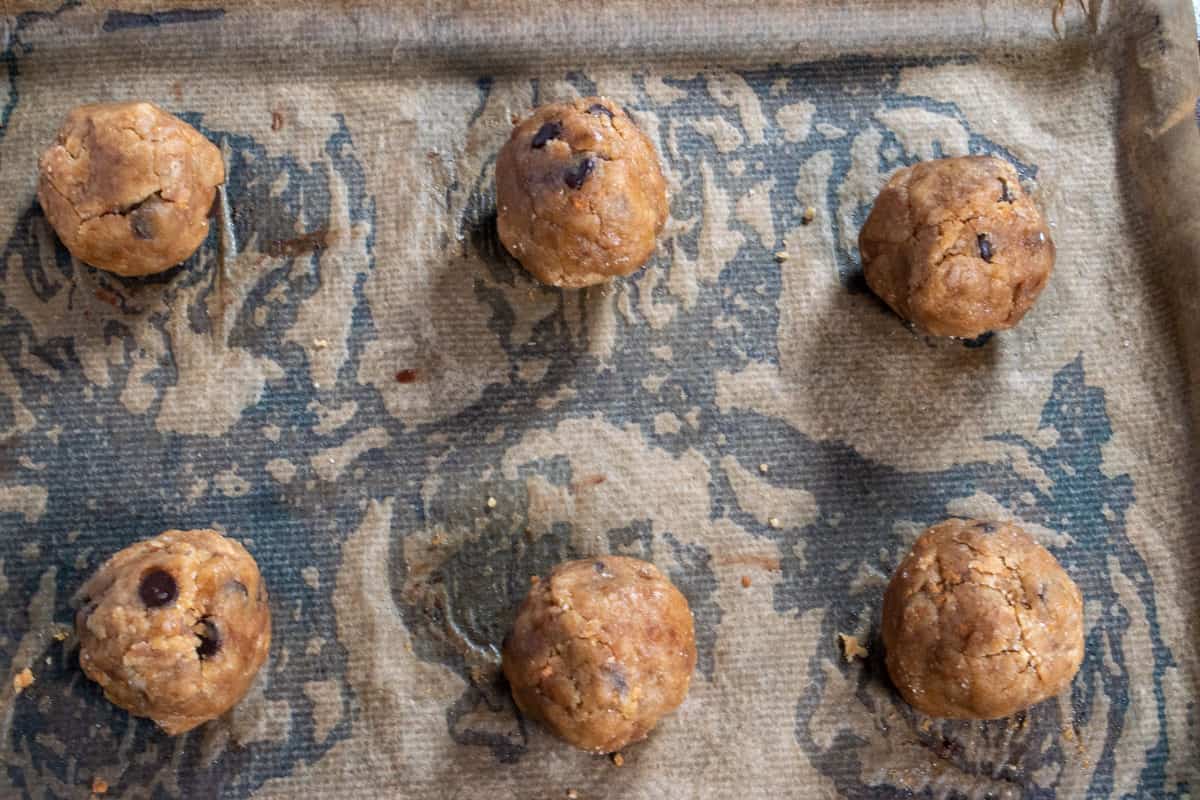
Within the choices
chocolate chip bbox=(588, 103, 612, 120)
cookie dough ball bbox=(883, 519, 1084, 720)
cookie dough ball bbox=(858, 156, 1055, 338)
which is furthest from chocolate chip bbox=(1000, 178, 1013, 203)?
chocolate chip bbox=(588, 103, 612, 120)

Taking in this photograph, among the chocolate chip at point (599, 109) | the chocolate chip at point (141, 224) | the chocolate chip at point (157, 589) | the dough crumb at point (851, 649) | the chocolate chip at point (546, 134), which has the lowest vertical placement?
the dough crumb at point (851, 649)

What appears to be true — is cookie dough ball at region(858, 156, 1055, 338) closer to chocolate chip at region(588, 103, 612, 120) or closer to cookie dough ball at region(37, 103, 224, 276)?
chocolate chip at region(588, 103, 612, 120)

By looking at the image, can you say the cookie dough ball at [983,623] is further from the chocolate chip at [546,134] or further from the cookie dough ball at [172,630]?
the cookie dough ball at [172,630]

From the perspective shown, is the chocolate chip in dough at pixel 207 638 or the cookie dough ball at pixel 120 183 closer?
the chocolate chip in dough at pixel 207 638

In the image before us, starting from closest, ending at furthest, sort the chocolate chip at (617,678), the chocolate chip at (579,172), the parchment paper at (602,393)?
the chocolate chip at (617,678), the chocolate chip at (579,172), the parchment paper at (602,393)

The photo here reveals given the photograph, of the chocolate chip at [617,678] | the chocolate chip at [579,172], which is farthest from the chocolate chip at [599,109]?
the chocolate chip at [617,678]

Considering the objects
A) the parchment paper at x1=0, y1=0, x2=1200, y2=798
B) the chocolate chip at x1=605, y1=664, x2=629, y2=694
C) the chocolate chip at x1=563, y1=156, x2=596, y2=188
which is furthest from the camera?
the parchment paper at x1=0, y1=0, x2=1200, y2=798

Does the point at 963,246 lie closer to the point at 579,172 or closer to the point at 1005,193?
the point at 1005,193

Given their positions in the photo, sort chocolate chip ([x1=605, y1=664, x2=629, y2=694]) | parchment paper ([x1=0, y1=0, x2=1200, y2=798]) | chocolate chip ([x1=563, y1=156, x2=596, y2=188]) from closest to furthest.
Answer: chocolate chip ([x1=605, y1=664, x2=629, y2=694]) → chocolate chip ([x1=563, y1=156, x2=596, y2=188]) → parchment paper ([x1=0, y1=0, x2=1200, y2=798])
